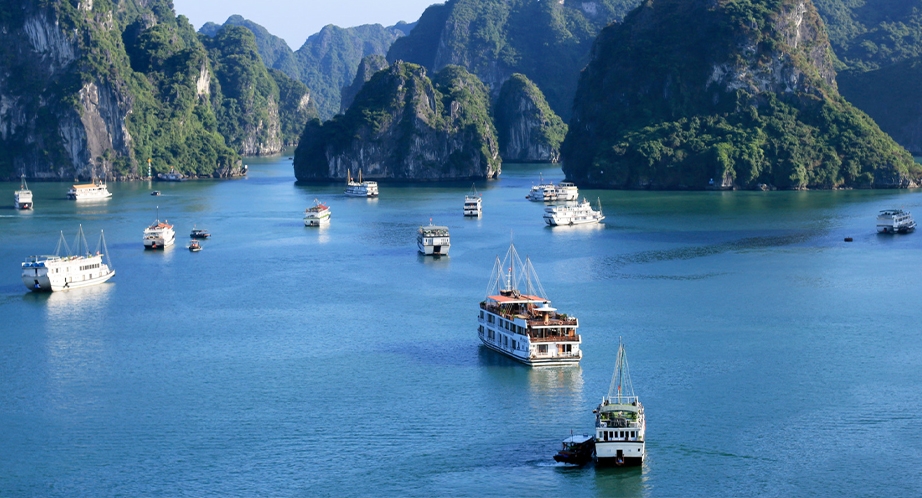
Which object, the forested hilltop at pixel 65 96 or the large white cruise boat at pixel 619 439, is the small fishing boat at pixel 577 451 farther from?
the forested hilltop at pixel 65 96

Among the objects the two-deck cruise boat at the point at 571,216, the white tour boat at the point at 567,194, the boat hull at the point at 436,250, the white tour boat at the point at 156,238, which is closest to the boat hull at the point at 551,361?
the boat hull at the point at 436,250

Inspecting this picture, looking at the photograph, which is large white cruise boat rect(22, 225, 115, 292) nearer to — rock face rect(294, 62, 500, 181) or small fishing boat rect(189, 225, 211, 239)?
small fishing boat rect(189, 225, 211, 239)

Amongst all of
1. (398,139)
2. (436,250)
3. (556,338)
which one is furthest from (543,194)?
(556,338)

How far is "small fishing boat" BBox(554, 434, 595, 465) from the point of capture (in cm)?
3934

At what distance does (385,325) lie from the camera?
→ 202ft

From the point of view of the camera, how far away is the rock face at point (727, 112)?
147000 millimetres

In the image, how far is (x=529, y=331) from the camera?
5197cm

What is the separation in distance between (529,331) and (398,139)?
129 m

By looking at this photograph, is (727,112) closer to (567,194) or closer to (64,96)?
(567,194)

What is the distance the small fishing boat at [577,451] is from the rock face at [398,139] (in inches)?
5480

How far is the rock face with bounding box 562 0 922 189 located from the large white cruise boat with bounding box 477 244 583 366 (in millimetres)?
94579

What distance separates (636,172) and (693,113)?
1257 centimetres

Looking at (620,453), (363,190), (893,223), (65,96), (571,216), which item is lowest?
(620,453)

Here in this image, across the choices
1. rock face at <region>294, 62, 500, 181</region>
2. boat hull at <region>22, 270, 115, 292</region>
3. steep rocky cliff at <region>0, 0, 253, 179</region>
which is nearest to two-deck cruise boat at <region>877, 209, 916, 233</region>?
boat hull at <region>22, 270, 115, 292</region>
